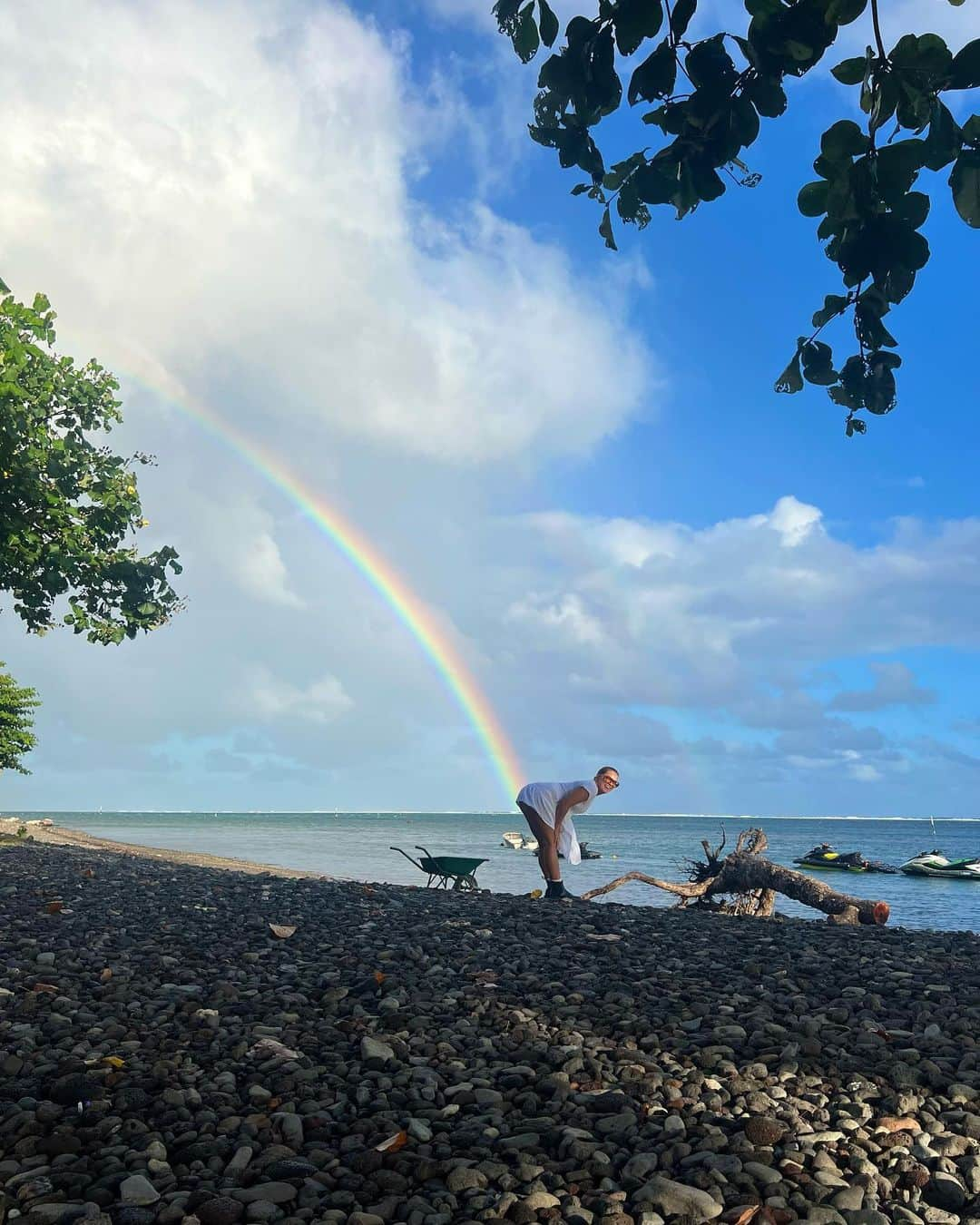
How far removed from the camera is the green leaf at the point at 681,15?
10.0 feet

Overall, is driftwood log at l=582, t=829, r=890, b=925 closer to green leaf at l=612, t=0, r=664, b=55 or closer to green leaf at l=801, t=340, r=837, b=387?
green leaf at l=801, t=340, r=837, b=387

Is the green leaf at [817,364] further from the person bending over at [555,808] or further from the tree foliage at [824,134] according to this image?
the person bending over at [555,808]

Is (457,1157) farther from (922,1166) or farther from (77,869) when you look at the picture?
(77,869)

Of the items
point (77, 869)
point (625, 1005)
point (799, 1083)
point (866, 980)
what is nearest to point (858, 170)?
point (799, 1083)

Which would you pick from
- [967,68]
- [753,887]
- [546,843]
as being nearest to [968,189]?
[967,68]

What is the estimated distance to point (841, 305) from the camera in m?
3.17

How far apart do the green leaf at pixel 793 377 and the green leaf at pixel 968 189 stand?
0.72 meters

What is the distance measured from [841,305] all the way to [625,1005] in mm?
5874

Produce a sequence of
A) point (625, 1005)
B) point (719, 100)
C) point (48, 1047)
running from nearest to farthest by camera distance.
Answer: point (719, 100) < point (48, 1047) < point (625, 1005)

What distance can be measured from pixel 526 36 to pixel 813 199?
1.32 metres

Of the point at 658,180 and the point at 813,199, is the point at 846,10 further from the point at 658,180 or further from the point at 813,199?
the point at 658,180

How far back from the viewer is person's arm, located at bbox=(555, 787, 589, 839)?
48.0 feet

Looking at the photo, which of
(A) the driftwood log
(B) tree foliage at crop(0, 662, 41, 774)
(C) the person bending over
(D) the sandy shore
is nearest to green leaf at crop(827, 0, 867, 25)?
(C) the person bending over

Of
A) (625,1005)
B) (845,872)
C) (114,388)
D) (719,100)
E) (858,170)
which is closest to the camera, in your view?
A: (858,170)
